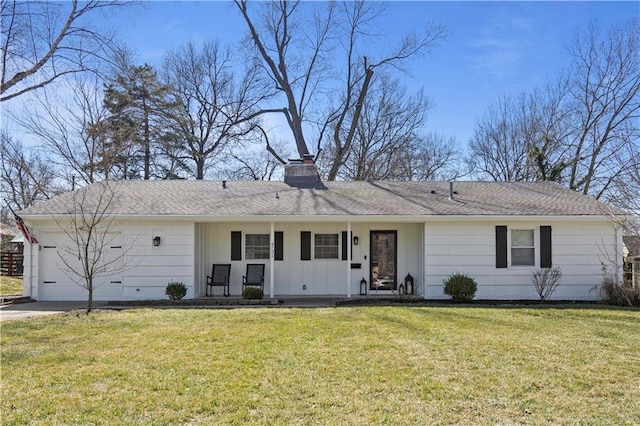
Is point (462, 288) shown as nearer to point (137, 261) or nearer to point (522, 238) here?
point (522, 238)

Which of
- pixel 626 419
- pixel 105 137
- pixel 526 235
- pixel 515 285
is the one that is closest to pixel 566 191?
pixel 526 235

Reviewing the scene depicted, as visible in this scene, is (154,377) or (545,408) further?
(154,377)

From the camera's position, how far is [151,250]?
11.8m

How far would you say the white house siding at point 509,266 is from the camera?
11859 mm

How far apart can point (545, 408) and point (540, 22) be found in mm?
12673

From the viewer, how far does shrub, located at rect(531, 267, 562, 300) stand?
37.9 feet

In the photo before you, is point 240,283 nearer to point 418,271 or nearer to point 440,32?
point 418,271

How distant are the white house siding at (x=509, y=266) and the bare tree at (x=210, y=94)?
16008 millimetres

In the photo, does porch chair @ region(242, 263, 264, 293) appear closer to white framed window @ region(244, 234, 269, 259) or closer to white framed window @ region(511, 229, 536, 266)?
white framed window @ region(244, 234, 269, 259)

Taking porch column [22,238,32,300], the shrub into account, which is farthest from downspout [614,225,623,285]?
porch column [22,238,32,300]

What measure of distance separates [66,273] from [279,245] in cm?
558

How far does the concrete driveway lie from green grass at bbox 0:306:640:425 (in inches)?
55.1

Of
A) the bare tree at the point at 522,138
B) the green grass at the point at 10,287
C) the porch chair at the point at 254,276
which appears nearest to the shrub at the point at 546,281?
the porch chair at the point at 254,276

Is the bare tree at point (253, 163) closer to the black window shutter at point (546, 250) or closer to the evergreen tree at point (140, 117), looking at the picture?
the evergreen tree at point (140, 117)
